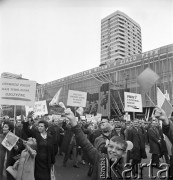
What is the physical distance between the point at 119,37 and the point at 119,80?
50.2 metres

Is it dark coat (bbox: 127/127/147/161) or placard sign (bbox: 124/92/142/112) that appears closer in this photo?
dark coat (bbox: 127/127/147/161)

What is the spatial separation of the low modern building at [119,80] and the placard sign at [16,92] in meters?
26.1

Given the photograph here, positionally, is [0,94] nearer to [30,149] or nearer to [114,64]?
[30,149]

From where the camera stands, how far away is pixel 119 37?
91.9 m

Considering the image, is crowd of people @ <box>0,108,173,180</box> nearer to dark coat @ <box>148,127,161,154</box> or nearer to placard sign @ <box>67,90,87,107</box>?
dark coat @ <box>148,127,161,154</box>

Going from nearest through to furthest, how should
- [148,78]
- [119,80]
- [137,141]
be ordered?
[148,78] < [137,141] < [119,80]

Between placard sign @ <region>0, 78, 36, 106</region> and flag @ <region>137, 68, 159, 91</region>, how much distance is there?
9.09ft

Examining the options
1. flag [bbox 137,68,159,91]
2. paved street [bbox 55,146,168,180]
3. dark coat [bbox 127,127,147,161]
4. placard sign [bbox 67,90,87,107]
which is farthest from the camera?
placard sign [bbox 67,90,87,107]

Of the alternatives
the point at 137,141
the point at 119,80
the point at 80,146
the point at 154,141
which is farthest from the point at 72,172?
the point at 119,80

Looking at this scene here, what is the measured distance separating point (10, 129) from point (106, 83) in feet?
143

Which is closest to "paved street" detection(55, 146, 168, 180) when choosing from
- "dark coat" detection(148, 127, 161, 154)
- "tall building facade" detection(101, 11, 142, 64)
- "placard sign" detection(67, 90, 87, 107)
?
"dark coat" detection(148, 127, 161, 154)

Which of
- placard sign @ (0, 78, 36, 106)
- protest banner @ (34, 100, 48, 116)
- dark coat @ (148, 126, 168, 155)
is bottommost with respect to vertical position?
dark coat @ (148, 126, 168, 155)

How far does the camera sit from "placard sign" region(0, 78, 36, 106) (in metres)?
5.27

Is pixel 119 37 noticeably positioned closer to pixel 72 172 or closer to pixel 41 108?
pixel 41 108
